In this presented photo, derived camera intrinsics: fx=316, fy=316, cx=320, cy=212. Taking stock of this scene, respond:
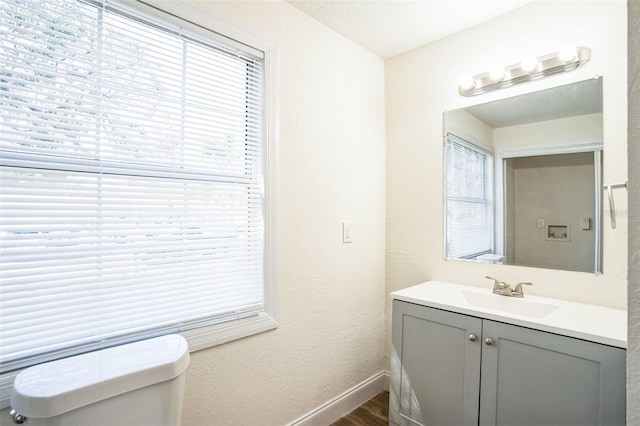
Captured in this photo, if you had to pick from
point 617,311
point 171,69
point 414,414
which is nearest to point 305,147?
point 171,69

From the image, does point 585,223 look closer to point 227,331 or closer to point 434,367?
point 434,367

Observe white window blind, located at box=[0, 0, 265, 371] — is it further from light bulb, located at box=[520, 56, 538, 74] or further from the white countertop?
light bulb, located at box=[520, 56, 538, 74]

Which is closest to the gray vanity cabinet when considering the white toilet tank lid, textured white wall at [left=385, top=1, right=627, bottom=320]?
textured white wall at [left=385, top=1, right=627, bottom=320]

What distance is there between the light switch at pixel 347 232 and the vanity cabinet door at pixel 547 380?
0.87 m

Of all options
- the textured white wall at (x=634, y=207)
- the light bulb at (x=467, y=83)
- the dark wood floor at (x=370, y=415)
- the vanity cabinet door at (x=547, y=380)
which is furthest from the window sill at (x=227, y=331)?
the light bulb at (x=467, y=83)

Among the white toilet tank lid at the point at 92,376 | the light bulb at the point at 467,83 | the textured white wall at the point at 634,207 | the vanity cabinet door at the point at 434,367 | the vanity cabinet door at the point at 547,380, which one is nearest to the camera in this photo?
the textured white wall at the point at 634,207

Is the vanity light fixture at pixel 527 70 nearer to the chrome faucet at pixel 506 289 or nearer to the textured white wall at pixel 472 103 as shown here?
the textured white wall at pixel 472 103

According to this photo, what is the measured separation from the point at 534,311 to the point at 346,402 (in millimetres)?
1183

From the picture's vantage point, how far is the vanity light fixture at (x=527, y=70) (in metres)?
1.50

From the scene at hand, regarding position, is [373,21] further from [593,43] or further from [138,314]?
[138,314]

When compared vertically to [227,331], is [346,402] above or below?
below

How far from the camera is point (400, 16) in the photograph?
5.77ft

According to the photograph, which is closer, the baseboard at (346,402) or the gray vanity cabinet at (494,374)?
the gray vanity cabinet at (494,374)

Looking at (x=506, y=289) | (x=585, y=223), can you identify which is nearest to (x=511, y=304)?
(x=506, y=289)
